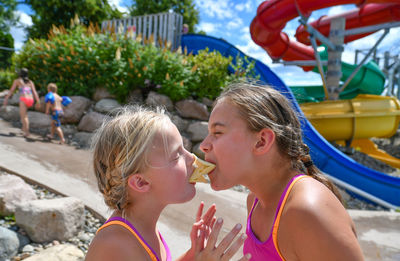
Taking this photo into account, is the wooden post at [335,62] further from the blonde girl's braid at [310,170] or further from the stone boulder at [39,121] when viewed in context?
the stone boulder at [39,121]

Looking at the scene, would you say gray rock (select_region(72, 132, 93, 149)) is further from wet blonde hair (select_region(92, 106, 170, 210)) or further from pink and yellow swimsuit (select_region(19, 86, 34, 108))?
wet blonde hair (select_region(92, 106, 170, 210))

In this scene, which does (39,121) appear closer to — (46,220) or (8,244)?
(46,220)

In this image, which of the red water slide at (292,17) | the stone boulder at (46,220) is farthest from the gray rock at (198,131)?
the red water slide at (292,17)

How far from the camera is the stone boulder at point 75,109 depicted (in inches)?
287

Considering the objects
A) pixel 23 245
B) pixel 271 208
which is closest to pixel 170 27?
pixel 23 245

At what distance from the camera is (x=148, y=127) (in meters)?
1.41

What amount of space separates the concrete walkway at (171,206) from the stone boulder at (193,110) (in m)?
2.48

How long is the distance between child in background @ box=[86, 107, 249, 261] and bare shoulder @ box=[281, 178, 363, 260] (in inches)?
11.3

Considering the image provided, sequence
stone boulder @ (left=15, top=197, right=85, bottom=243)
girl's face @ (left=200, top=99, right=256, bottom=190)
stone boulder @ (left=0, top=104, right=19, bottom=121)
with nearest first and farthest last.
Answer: girl's face @ (left=200, top=99, right=256, bottom=190) → stone boulder @ (left=15, top=197, right=85, bottom=243) → stone boulder @ (left=0, top=104, right=19, bottom=121)

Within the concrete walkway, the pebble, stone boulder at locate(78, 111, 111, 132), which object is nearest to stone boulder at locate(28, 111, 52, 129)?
stone boulder at locate(78, 111, 111, 132)

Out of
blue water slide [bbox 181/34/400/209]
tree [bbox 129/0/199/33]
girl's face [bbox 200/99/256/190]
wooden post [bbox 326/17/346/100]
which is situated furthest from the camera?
tree [bbox 129/0/199/33]

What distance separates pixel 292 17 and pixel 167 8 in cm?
1963

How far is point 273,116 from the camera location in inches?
59.8

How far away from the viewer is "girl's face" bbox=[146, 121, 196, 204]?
1402mm
